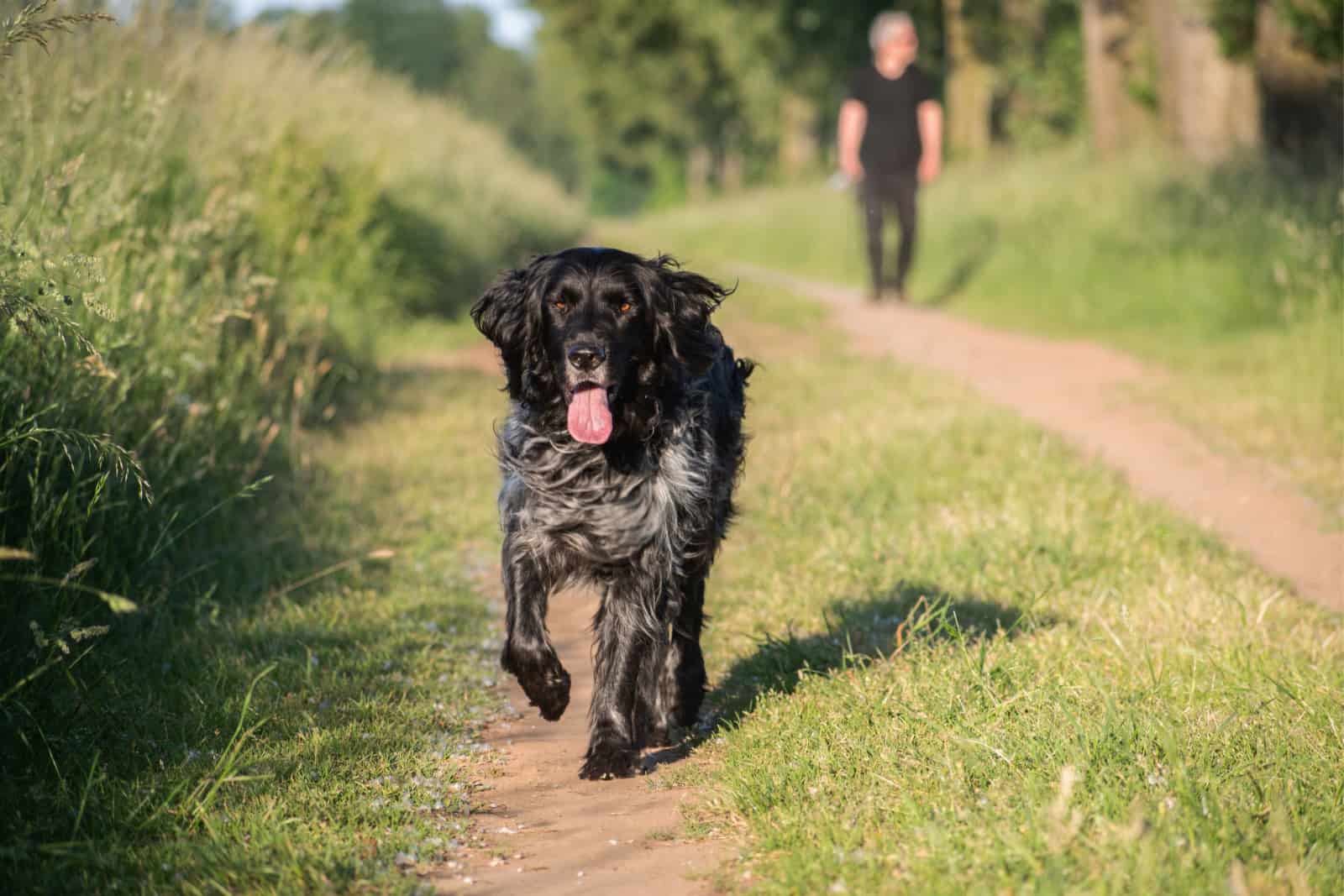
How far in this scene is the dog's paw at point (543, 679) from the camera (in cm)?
411

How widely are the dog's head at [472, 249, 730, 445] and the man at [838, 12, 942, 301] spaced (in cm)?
1024

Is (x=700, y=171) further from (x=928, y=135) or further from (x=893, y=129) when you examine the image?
(x=893, y=129)

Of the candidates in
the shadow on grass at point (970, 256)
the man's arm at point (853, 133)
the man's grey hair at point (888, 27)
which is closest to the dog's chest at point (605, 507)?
the man's arm at point (853, 133)

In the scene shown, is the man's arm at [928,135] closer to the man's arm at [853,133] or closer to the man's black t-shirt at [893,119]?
the man's black t-shirt at [893,119]

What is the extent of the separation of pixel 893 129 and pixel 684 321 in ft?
34.2

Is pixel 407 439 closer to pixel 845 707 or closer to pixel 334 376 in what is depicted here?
pixel 334 376

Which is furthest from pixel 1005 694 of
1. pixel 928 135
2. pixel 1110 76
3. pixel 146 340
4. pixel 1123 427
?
pixel 1110 76

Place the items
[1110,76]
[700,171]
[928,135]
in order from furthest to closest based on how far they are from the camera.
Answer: [700,171] < [1110,76] < [928,135]

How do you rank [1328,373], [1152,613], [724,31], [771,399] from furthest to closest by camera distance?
[724,31] → [771,399] → [1328,373] → [1152,613]

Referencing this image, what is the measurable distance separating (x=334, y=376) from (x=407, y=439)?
561 millimetres

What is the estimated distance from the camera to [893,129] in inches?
558

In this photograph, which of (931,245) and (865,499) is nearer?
(865,499)

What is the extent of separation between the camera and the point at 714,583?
5.99m

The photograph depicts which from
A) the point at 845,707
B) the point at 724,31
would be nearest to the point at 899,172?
the point at 845,707
